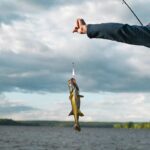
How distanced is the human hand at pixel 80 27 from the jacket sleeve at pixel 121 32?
0.05 m

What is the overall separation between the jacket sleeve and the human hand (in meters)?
0.05

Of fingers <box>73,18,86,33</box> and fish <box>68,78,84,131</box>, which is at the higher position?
fingers <box>73,18,86,33</box>

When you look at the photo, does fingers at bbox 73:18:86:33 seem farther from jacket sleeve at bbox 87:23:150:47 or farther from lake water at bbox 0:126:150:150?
lake water at bbox 0:126:150:150

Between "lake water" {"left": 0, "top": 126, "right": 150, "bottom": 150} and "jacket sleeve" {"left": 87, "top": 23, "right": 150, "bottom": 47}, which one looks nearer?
"jacket sleeve" {"left": 87, "top": 23, "right": 150, "bottom": 47}

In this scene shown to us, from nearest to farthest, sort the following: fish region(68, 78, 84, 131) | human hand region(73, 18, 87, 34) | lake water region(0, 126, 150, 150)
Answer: human hand region(73, 18, 87, 34), fish region(68, 78, 84, 131), lake water region(0, 126, 150, 150)

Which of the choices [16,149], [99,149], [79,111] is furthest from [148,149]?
[79,111]

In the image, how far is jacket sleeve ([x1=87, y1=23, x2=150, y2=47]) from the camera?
6137mm

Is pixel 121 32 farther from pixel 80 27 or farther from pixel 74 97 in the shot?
pixel 74 97

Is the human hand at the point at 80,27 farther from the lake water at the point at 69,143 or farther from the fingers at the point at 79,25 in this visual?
the lake water at the point at 69,143

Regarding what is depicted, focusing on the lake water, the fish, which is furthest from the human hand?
the lake water

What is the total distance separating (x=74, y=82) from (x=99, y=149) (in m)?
71.4

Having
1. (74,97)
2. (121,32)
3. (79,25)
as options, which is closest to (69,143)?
(74,97)

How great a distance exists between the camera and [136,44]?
6.30m

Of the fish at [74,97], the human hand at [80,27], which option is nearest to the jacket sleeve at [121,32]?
the human hand at [80,27]
